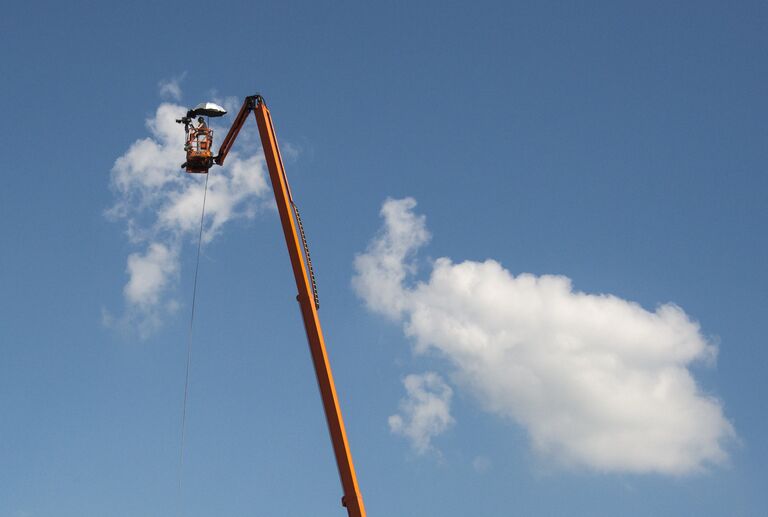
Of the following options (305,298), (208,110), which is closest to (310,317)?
(305,298)

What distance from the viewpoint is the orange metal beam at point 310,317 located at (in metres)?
31.0

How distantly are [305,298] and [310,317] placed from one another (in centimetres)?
79

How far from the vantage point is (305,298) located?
33.8 metres

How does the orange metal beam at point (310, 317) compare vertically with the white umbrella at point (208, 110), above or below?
below

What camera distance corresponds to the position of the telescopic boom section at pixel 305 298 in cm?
3098

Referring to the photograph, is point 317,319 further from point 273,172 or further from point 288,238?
point 273,172

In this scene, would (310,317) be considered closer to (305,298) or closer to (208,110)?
(305,298)

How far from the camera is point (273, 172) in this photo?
3697 cm

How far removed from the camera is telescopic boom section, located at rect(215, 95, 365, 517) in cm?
3098

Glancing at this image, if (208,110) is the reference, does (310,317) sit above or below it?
below

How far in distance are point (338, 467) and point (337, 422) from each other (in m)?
1.58

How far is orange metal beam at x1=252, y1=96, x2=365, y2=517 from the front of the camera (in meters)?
31.0

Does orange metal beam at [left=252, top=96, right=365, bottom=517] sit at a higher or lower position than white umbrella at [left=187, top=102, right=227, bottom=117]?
lower

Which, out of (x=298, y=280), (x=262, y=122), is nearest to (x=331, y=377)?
(x=298, y=280)
